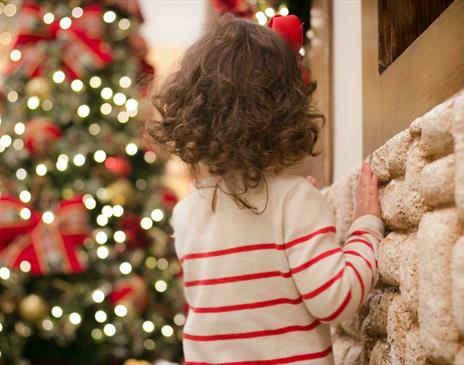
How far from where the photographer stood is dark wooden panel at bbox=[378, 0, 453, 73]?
138 cm

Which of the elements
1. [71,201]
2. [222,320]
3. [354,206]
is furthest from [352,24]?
[71,201]

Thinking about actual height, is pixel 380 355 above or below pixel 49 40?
below

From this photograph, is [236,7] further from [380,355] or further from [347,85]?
[380,355]

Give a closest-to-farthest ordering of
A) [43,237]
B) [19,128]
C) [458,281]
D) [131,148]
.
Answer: [458,281]
[43,237]
[19,128]
[131,148]

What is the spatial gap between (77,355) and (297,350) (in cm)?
215

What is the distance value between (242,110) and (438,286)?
443 mm

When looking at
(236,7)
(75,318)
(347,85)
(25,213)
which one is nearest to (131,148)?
(25,213)

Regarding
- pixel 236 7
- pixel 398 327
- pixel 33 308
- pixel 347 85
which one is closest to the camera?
pixel 398 327

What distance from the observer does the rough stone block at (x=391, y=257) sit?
1071 mm

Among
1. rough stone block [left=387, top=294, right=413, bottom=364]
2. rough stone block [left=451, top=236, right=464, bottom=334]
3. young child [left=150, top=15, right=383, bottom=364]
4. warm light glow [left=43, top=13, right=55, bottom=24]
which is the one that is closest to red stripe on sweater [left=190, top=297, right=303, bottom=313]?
young child [left=150, top=15, right=383, bottom=364]

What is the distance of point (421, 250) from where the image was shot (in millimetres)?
905

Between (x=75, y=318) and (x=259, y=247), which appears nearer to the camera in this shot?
(x=259, y=247)

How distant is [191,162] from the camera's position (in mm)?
1179

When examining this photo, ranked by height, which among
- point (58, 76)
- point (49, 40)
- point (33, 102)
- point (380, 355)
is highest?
point (49, 40)
